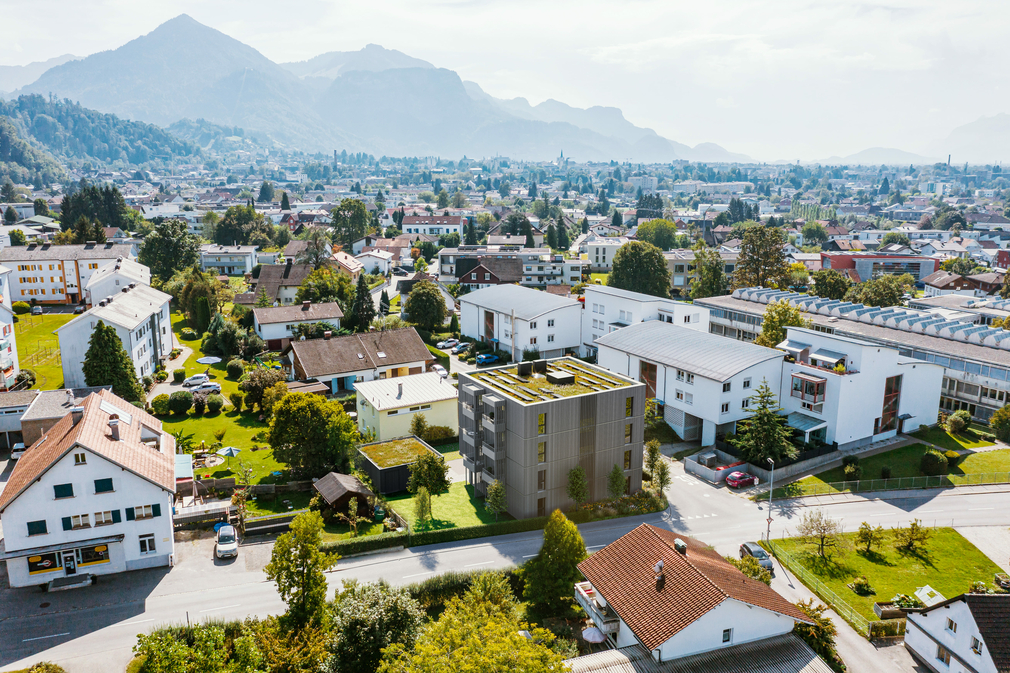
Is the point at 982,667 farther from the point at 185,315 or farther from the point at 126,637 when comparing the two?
the point at 185,315

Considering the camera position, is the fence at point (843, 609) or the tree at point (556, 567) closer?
the fence at point (843, 609)

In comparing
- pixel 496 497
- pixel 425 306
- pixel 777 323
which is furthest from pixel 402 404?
pixel 777 323

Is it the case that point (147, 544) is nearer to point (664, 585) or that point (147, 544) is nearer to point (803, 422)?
point (664, 585)

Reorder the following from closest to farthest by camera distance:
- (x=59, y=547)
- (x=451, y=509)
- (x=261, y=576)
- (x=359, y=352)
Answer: (x=59, y=547)
(x=261, y=576)
(x=451, y=509)
(x=359, y=352)

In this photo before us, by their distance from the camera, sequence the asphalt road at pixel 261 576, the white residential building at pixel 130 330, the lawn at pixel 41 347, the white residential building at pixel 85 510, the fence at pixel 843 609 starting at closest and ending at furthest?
1. the asphalt road at pixel 261 576
2. the fence at pixel 843 609
3. the white residential building at pixel 85 510
4. the white residential building at pixel 130 330
5. the lawn at pixel 41 347

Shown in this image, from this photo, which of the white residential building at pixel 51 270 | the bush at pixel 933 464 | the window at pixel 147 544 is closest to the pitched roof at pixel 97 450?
the window at pixel 147 544

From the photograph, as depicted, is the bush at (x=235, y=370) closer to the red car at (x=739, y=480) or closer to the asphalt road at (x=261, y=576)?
the asphalt road at (x=261, y=576)

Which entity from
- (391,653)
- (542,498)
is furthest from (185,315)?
(391,653)
